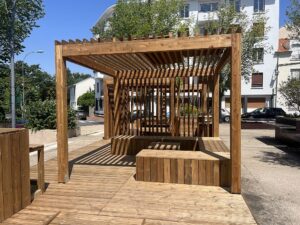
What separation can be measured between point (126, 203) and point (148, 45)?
2.74 metres

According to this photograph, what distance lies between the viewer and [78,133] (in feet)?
46.7

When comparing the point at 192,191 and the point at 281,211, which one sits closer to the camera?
the point at 281,211

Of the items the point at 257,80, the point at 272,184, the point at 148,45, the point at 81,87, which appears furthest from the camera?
the point at 81,87

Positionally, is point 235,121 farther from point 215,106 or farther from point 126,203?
point 215,106

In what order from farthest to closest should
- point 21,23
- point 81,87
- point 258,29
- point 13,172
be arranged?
point 81,87, point 258,29, point 21,23, point 13,172

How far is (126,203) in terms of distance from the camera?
4488mm

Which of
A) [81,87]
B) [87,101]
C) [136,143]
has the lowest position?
[136,143]

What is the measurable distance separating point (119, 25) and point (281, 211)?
19.9 meters

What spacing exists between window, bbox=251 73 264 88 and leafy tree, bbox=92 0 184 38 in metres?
14.3

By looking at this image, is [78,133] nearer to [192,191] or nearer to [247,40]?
[192,191]

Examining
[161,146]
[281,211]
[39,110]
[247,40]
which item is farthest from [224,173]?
Answer: [247,40]

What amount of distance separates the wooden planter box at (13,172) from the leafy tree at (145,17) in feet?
57.5

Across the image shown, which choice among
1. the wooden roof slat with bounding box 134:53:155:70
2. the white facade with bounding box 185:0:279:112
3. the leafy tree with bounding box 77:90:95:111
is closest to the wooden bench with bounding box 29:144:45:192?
the wooden roof slat with bounding box 134:53:155:70

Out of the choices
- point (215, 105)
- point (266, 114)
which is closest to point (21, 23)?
point (215, 105)
